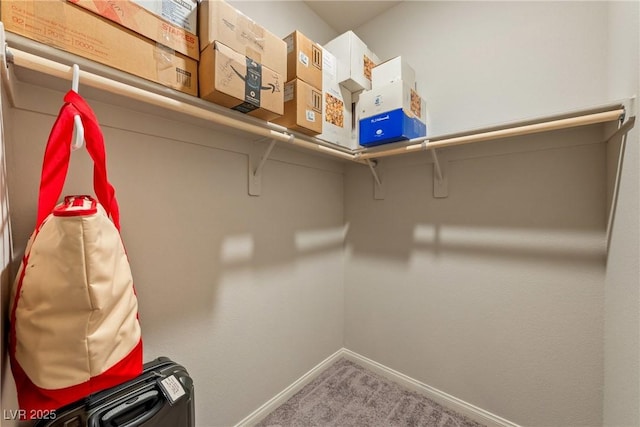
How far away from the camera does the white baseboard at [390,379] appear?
1.37 meters

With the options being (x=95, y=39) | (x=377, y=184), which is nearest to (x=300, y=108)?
(x=95, y=39)

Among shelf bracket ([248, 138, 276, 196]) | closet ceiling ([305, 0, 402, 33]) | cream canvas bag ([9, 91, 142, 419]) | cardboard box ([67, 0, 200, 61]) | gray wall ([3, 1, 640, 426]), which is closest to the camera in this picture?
cream canvas bag ([9, 91, 142, 419])

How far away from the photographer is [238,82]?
0.92 metres

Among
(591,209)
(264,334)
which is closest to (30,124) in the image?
(264,334)

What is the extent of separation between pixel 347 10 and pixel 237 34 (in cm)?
127

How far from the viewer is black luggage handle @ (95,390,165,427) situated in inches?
28.4

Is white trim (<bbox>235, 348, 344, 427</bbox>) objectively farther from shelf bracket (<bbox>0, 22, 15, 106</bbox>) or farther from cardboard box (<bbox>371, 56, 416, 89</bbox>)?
cardboard box (<bbox>371, 56, 416, 89</bbox>)

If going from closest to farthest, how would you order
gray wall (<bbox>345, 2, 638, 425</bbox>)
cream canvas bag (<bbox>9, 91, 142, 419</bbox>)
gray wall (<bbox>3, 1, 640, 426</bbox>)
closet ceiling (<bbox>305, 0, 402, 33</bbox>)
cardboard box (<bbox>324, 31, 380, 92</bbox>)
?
cream canvas bag (<bbox>9, 91, 142, 419</bbox>) → gray wall (<bbox>3, 1, 640, 426</bbox>) → gray wall (<bbox>345, 2, 638, 425</bbox>) → cardboard box (<bbox>324, 31, 380, 92</bbox>) → closet ceiling (<bbox>305, 0, 402, 33</bbox>)

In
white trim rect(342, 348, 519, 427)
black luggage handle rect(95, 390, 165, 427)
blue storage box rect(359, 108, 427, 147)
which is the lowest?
white trim rect(342, 348, 519, 427)

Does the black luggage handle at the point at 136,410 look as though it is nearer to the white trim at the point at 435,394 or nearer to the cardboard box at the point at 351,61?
the white trim at the point at 435,394

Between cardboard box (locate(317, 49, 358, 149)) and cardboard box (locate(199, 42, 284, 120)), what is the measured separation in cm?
39

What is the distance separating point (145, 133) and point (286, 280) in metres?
1.06

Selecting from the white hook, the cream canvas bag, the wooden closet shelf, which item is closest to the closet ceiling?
the wooden closet shelf

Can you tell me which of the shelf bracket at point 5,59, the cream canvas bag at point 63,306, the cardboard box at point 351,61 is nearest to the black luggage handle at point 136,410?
the cream canvas bag at point 63,306
